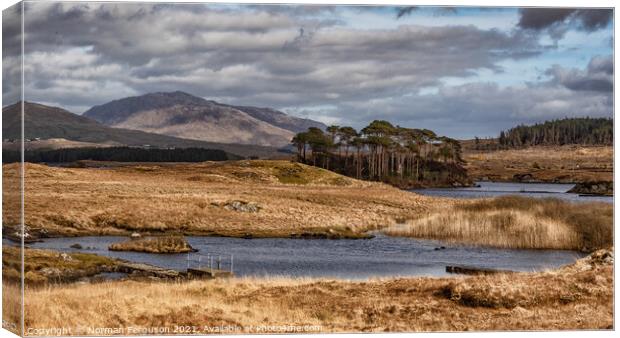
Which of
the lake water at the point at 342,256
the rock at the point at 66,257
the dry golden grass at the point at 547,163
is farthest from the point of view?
the lake water at the point at 342,256

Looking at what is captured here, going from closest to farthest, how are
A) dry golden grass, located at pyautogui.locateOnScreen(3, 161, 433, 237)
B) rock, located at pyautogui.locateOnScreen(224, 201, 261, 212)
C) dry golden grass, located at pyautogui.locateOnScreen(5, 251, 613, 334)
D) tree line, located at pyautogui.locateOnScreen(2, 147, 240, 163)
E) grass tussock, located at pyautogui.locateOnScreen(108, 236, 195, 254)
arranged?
dry golden grass, located at pyautogui.locateOnScreen(5, 251, 613, 334) → grass tussock, located at pyautogui.locateOnScreen(108, 236, 195, 254) → dry golden grass, located at pyautogui.locateOnScreen(3, 161, 433, 237) → tree line, located at pyautogui.locateOnScreen(2, 147, 240, 163) → rock, located at pyautogui.locateOnScreen(224, 201, 261, 212)

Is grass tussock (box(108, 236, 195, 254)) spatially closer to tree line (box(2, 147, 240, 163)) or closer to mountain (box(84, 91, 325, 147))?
tree line (box(2, 147, 240, 163))

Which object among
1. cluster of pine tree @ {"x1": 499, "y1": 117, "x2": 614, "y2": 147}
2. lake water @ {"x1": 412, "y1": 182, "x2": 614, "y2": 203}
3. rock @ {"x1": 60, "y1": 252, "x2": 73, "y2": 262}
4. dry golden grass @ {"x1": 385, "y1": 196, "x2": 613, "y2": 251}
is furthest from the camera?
lake water @ {"x1": 412, "y1": 182, "x2": 614, "y2": 203}

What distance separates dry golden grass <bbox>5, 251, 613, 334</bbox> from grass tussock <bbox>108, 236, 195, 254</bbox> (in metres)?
2.84

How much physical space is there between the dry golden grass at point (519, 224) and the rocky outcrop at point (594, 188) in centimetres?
35

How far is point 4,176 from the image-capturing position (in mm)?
19625

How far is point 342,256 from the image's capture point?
91.9 feet

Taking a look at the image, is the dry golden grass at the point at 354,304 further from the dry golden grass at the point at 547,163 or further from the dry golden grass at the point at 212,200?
the dry golden grass at the point at 212,200

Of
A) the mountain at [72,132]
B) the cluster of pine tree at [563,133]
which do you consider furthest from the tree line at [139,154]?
the cluster of pine tree at [563,133]

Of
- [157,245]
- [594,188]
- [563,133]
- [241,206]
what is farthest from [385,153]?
[241,206]

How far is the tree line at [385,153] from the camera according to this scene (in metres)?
23.8

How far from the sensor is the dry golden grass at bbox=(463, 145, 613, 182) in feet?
73.9

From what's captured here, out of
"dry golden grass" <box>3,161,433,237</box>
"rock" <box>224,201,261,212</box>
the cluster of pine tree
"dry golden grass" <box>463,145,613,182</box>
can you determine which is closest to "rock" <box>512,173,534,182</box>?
"dry golden grass" <box>463,145,613,182</box>

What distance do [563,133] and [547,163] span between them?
2.15 metres
